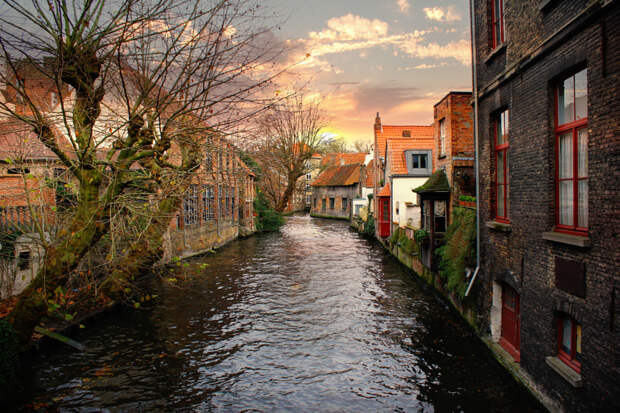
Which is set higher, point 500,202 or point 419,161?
point 419,161

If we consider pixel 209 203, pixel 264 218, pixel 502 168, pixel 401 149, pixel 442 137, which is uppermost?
pixel 401 149

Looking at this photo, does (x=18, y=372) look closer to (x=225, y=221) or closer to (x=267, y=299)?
(x=267, y=299)

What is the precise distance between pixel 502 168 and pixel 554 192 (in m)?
2.17

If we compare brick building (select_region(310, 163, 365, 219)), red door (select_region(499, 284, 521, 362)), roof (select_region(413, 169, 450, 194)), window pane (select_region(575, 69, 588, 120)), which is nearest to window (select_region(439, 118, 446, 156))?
roof (select_region(413, 169, 450, 194))

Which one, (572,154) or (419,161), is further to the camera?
(419,161)

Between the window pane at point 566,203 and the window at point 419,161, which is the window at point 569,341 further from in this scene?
the window at point 419,161

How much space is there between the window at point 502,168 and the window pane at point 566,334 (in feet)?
7.98

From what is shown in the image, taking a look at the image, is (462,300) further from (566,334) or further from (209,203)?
(209,203)

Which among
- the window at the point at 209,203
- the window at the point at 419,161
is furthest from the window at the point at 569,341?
the window at the point at 209,203

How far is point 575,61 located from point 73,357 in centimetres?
985

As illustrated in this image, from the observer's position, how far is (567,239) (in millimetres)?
5230

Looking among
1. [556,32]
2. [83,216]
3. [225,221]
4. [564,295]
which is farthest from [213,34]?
[225,221]

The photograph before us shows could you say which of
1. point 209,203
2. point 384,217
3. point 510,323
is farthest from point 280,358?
point 209,203

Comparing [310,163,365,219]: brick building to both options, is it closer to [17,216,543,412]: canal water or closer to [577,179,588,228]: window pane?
[17,216,543,412]: canal water
